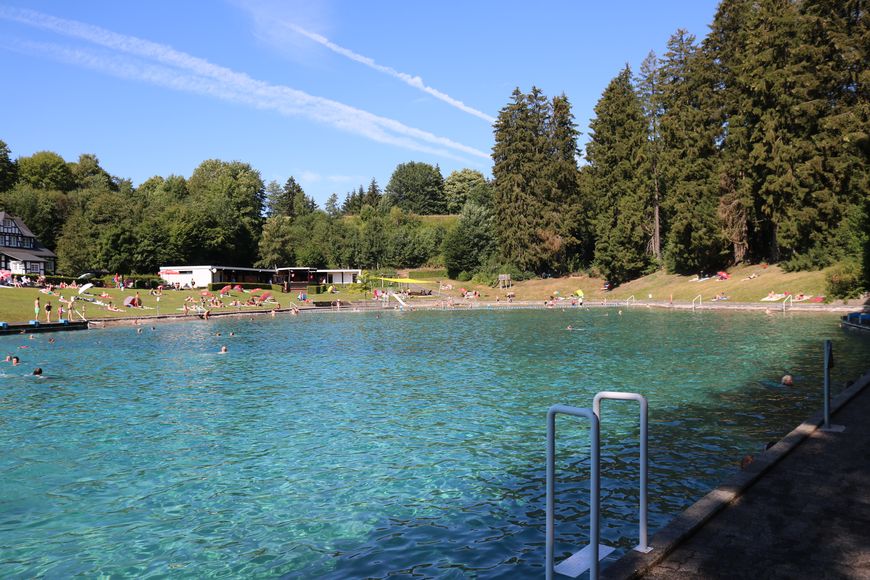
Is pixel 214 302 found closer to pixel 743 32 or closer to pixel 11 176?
pixel 743 32

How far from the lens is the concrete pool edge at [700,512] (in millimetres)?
5375

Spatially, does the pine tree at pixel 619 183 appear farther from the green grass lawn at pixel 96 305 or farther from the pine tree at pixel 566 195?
the green grass lawn at pixel 96 305

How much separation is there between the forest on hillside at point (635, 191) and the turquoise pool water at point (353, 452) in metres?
26.3

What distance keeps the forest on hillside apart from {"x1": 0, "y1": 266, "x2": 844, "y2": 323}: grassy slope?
197 centimetres

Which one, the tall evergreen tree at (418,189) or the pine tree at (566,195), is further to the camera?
the tall evergreen tree at (418,189)

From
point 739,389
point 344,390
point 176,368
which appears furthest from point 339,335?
point 739,389

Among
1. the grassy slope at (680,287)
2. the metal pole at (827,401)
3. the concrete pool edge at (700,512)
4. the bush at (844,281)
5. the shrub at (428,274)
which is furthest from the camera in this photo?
the shrub at (428,274)

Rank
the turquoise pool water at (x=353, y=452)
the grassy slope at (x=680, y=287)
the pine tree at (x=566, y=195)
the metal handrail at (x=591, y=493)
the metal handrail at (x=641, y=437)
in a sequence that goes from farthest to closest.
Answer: the pine tree at (x=566, y=195) → the grassy slope at (x=680, y=287) → the turquoise pool water at (x=353, y=452) → the metal handrail at (x=641, y=437) → the metal handrail at (x=591, y=493)

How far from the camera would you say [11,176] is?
118 meters

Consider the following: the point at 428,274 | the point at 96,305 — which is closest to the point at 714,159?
the point at 428,274

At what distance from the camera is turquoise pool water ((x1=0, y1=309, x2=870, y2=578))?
27.6 feet

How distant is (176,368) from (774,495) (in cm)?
2430

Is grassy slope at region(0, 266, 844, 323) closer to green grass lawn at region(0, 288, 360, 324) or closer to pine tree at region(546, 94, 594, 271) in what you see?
green grass lawn at region(0, 288, 360, 324)

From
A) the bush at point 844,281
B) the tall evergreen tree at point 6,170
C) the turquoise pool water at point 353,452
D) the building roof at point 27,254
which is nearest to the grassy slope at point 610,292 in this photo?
the bush at point 844,281
